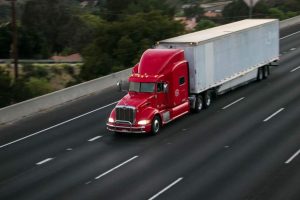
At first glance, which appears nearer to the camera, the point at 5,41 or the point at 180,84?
the point at 180,84

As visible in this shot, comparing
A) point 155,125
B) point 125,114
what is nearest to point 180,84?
point 155,125

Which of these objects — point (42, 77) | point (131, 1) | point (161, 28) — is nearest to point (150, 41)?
point (161, 28)

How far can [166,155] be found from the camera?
79.2 feet

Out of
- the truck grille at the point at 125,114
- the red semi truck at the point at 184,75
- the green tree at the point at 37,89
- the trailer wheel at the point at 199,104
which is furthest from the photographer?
the green tree at the point at 37,89

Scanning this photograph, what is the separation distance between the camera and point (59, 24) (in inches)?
4222

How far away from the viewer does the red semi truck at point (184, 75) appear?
27.3m

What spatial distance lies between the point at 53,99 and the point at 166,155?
45.8ft

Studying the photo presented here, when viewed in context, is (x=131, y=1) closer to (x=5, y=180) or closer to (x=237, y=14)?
(x=237, y=14)

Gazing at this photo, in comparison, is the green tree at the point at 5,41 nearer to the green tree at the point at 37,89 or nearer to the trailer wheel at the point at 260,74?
the green tree at the point at 37,89

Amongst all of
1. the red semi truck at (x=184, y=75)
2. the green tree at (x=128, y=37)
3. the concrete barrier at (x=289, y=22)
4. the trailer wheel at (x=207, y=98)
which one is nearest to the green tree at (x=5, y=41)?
the green tree at (x=128, y=37)

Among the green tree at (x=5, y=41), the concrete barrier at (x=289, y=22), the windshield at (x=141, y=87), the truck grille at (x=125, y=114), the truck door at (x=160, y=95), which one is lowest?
the green tree at (x=5, y=41)

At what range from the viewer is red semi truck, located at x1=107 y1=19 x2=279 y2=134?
27.3m

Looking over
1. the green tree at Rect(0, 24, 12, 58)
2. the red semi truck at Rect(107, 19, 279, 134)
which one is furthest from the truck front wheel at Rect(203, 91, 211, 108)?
the green tree at Rect(0, 24, 12, 58)

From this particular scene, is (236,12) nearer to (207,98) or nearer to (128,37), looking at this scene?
(128,37)
